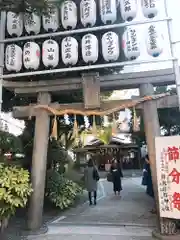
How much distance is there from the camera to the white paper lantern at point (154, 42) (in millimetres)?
7066

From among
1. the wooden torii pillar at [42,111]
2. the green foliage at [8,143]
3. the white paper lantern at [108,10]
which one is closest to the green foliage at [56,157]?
the green foliage at [8,143]

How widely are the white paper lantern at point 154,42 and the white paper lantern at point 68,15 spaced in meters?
2.05

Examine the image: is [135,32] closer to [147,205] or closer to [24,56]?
[24,56]

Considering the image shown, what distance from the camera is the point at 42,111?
7.91 meters

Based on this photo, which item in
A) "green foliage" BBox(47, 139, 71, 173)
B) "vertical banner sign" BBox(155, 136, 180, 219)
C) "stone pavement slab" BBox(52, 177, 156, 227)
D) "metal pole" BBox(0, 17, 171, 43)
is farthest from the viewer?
"green foliage" BBox(47, 139, 71, 173)

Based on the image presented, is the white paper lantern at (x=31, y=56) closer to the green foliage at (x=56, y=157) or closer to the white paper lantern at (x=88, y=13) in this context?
the white paper lantern at (x=88, y=13)

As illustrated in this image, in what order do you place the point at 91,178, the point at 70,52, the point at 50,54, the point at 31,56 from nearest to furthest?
the point at 70,52, the point at 50,54, the point at 31,56, the point at 91,178

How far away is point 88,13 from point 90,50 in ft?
3.41

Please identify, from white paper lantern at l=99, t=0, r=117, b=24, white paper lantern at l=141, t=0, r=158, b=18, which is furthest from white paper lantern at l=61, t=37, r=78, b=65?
white paper lantern at l=141, t=0, r=158, b=18

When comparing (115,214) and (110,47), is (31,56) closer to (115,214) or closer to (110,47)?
(110,47)

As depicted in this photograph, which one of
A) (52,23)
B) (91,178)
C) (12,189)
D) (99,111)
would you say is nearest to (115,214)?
(91,178)

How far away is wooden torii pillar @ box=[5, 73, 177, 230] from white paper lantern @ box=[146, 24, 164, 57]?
3.93ft

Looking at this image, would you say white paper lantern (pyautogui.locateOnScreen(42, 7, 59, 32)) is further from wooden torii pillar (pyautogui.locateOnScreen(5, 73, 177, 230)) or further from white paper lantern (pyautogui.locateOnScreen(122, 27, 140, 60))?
white paper lantern (pyautogui.locateOnScreen(122, 27, 140, 60))

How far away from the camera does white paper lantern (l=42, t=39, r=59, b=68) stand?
7.62 meters
